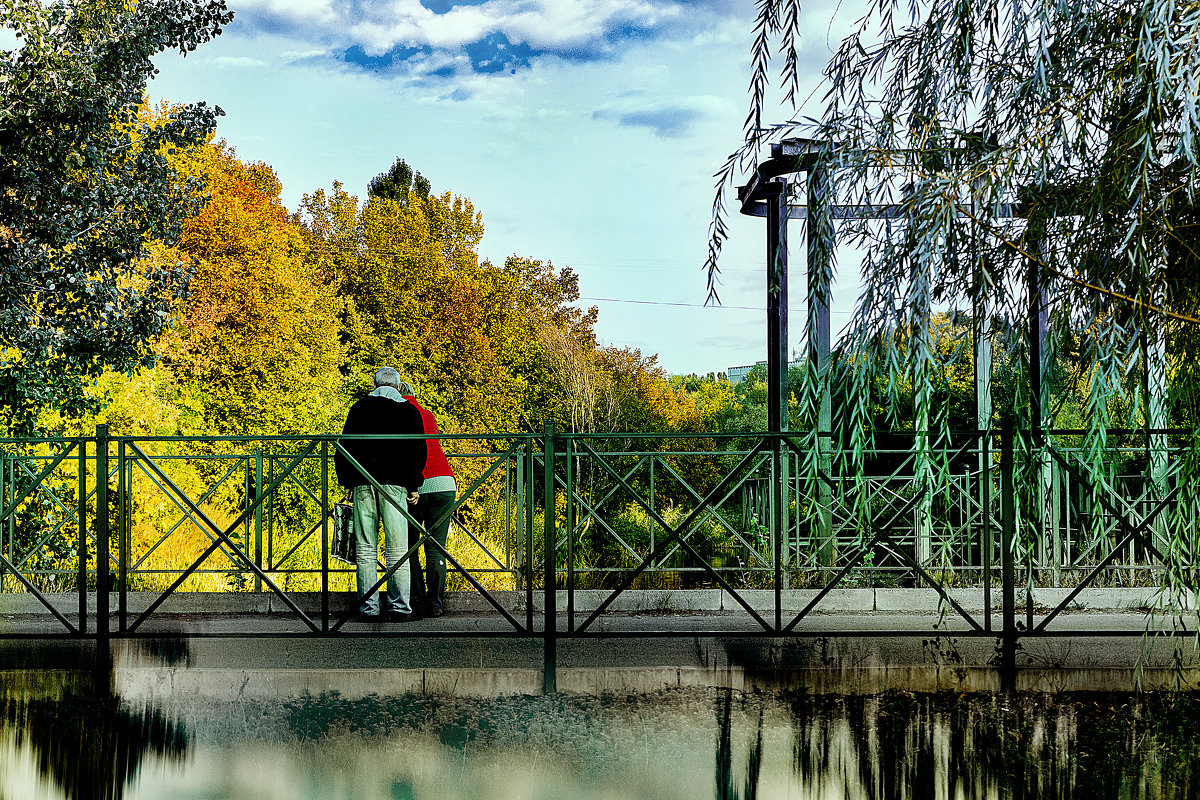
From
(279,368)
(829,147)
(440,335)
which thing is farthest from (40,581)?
(440,335)

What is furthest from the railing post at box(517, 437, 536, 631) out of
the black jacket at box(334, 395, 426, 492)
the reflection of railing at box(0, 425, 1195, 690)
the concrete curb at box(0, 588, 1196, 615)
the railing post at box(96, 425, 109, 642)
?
the railing post at box(96, 425, 109, 642)

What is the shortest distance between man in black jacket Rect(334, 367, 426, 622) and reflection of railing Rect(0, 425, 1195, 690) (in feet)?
0.86

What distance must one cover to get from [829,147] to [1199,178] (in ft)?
4.03

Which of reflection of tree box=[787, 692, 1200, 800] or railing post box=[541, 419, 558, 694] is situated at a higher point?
railing post box=[541, 419, 558, 694]

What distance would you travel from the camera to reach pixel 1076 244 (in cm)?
328

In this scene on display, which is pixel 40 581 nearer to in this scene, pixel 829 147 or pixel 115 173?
pixel 115 173

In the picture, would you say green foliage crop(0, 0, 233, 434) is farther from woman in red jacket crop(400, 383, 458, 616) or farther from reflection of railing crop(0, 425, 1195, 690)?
woman in red jacket crop(400, 383, 458, 616)

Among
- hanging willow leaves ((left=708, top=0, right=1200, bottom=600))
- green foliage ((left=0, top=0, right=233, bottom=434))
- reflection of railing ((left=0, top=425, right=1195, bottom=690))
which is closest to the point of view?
hanging willow leaves ((left=708, top=0, right=1200, bottom=600))

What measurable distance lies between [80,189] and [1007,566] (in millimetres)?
8545

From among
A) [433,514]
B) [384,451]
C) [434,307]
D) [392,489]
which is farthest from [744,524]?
[434,307]

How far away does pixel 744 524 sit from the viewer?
331 inches

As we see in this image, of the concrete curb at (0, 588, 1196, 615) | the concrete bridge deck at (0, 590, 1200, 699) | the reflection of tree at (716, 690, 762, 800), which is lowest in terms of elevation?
the reflection of tree at (716, 690, 762, 800)

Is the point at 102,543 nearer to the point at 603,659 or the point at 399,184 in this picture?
the point at 603,659

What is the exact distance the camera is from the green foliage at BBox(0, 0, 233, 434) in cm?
814
